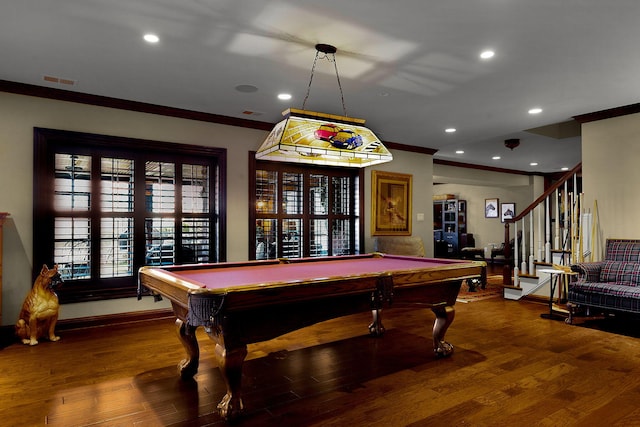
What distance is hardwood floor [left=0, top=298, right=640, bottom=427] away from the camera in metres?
2.32

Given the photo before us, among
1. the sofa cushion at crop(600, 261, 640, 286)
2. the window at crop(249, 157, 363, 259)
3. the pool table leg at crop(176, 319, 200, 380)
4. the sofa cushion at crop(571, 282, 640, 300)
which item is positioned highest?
the window at crop(249, 157, 363, 259)

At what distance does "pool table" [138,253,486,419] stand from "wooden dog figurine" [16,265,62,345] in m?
1.41

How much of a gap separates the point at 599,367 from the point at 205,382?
3.00 meters

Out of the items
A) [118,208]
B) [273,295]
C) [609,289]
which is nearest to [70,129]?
[118,208]

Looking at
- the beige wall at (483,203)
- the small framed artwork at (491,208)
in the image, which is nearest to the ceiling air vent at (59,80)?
the beige wall at (483,203)

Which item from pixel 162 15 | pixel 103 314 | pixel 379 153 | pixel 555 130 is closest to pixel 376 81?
pixel 379 153

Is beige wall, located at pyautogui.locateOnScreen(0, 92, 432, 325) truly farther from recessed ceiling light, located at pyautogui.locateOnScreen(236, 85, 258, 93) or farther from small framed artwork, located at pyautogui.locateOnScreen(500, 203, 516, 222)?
small framed artwork, located at pyautogui.locateOnScreen(500, 203, 516, 222)

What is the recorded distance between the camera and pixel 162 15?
→ 2.70 meters

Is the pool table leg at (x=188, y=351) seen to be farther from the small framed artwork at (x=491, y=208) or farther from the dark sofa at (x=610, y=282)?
the small framed artwork at (x=491, y=208)

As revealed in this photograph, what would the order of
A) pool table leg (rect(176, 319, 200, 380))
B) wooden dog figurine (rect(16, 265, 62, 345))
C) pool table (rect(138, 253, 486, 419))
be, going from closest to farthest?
pool table (rect(138, 253, 486, 419))
pool table leg (rect(176, 319, 200, 380))
wooden dog figurine (rect(16, 265, 62, 345))

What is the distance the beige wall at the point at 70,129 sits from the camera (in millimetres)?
3963

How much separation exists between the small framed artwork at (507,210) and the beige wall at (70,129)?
9.15 meters

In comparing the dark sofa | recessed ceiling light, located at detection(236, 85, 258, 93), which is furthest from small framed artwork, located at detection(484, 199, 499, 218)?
recessed ceiling light, located at detection(236, 85, 258, 93)

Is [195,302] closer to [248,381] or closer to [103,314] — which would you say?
[248,381]
